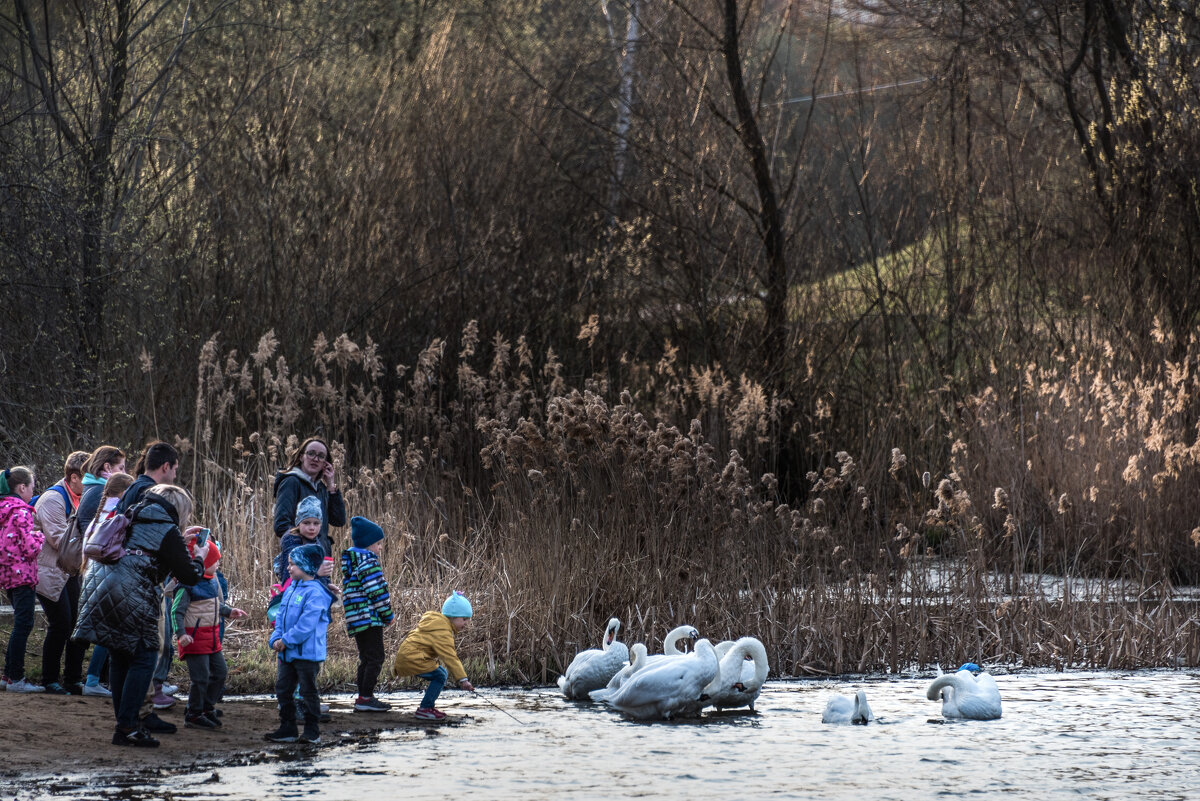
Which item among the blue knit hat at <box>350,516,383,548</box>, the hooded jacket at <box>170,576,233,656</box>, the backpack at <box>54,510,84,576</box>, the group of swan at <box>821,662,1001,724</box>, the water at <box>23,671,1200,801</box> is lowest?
the water at <box>23,671,1200,801</box>

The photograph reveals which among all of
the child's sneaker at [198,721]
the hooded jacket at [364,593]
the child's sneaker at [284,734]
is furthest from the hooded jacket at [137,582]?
the hooded jacket at [364,593]

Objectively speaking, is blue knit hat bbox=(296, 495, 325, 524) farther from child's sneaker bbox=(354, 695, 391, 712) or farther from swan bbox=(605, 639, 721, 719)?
swan bbox=(605, 639, 721, 719)

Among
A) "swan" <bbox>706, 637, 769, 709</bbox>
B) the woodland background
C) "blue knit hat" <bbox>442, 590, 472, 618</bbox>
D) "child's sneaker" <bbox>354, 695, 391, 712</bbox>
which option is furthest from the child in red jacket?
the woodland background

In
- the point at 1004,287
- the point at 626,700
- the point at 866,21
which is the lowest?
the point at 626,700

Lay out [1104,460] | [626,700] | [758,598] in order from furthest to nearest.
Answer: [1104,460], [758,598], [626,700]

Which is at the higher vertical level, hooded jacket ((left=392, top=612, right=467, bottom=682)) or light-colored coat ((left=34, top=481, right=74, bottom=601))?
light-colored coat ((left=34, top=481, right=74, bottom=601))

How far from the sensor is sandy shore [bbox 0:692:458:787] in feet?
20.4

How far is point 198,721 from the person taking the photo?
7.14m

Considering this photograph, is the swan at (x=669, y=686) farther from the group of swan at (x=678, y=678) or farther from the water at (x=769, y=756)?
the water at (x=769, y=756)

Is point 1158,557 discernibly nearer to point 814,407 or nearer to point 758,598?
point 758,598

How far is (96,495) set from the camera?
805cm

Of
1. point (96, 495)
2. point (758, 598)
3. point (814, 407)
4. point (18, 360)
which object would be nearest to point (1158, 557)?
point (758, 598)

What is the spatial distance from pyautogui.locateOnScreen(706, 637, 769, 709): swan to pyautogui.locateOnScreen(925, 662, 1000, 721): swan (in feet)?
3.23

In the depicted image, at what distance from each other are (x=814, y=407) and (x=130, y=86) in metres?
7.96
